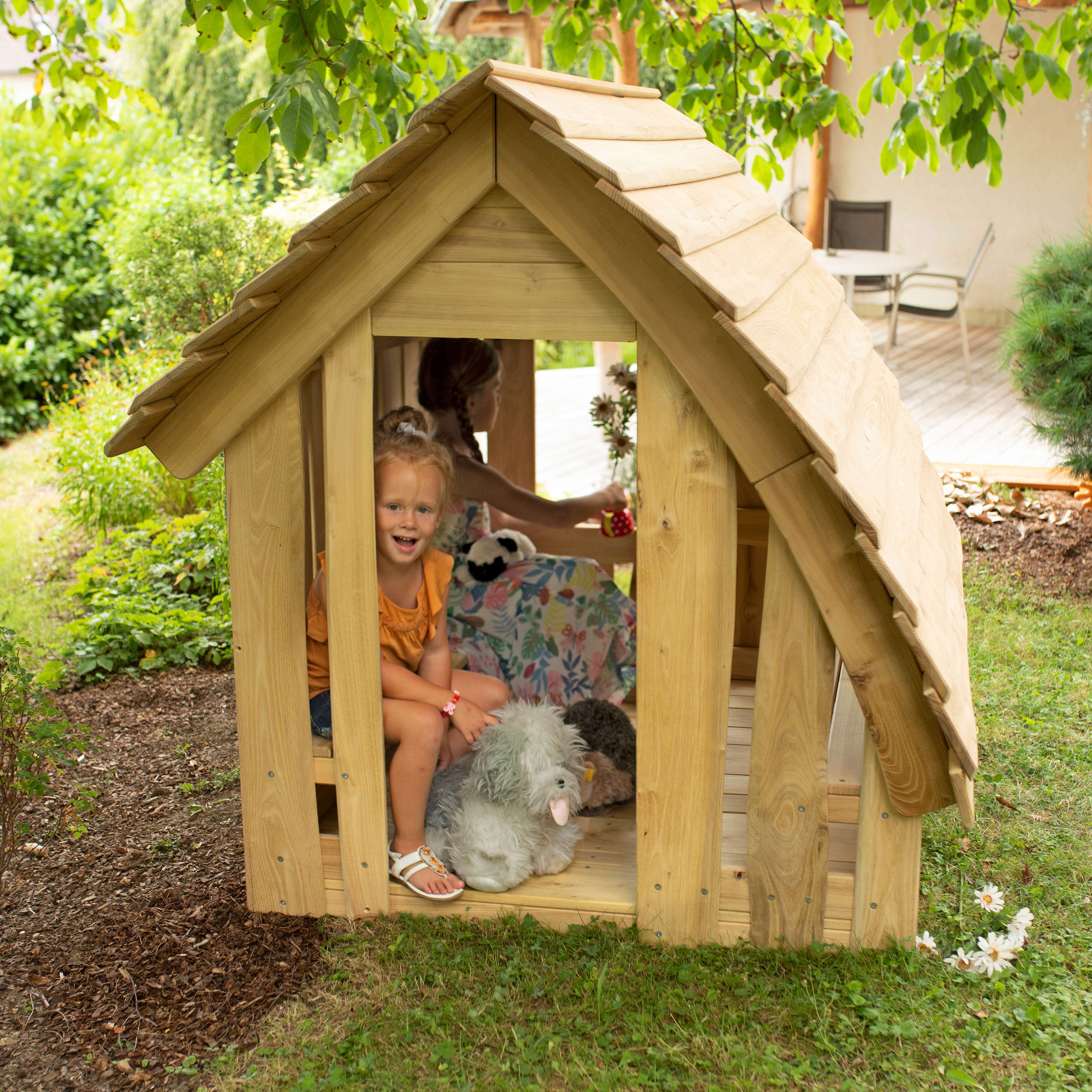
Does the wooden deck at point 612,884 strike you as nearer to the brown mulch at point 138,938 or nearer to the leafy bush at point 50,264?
the brown mulch at point 138,938

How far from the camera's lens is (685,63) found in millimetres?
5461

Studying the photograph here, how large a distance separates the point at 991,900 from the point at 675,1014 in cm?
107

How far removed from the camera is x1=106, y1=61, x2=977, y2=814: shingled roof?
2342 millimetres

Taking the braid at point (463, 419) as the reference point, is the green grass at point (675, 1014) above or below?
below

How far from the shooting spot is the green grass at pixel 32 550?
19.1 ft

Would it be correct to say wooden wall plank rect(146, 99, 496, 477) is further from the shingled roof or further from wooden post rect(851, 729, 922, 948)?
wooden post rect(851, 729, 922, 948)

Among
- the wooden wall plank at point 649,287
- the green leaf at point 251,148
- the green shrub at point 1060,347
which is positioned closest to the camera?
the wooden wall plank at point 649,287

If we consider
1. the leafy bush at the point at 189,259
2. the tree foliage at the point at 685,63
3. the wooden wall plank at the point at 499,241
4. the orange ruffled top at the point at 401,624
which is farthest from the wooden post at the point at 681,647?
the leafy bush at the point at 189,259

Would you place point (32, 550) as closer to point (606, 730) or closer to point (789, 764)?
point (606, 730)

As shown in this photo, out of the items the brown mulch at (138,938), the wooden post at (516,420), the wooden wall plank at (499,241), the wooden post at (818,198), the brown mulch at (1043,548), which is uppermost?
the wooden post at (818,198)

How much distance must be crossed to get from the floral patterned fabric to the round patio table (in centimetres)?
599

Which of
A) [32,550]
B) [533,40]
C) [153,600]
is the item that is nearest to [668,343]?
[153,600]

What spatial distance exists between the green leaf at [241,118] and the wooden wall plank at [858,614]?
7.01 ft

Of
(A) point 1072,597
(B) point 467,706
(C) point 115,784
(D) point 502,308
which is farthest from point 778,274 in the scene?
(A) point 1072,597
